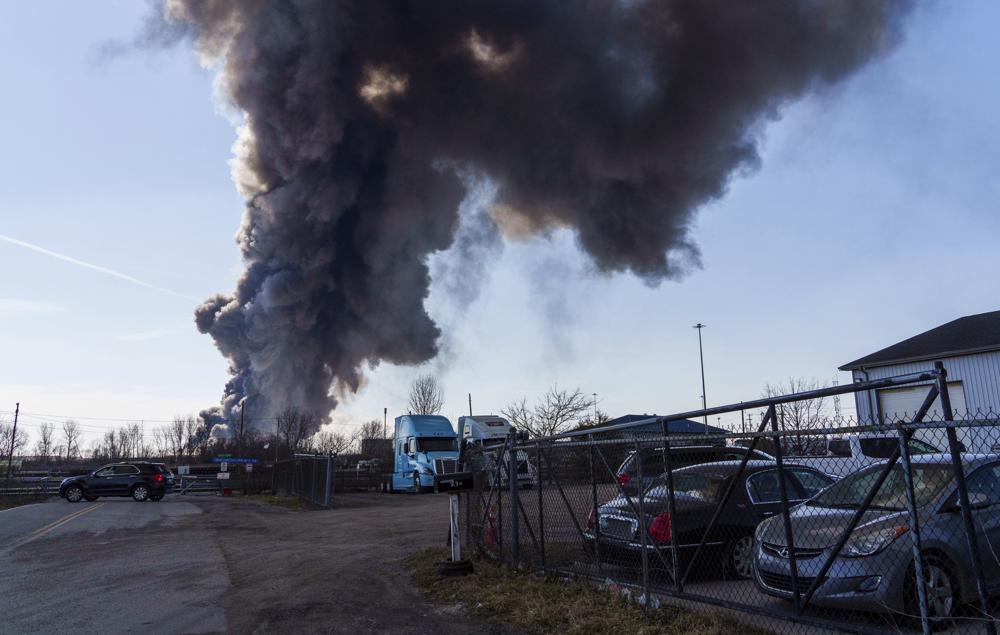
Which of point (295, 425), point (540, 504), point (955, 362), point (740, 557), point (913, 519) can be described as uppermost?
point (295, 425)

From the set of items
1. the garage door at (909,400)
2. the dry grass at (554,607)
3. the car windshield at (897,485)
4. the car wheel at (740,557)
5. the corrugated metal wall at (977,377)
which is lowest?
the dry grass at (554,607)

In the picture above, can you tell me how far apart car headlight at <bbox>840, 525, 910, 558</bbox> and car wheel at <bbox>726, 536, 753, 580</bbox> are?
69.0 inches

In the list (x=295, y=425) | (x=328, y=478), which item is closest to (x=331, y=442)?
(x=295, y=425)

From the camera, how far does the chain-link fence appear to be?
14.3ft

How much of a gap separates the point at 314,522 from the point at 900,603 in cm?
1575

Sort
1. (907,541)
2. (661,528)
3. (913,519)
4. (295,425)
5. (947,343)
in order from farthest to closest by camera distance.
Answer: (295,425), (947,343), (661,528), (907,541), (913,519)

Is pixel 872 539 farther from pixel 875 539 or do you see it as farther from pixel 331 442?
pixel 331 442

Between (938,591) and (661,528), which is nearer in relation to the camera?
(938,591)

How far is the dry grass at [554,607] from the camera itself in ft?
18.4

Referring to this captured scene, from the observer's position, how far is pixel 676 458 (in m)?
6.58

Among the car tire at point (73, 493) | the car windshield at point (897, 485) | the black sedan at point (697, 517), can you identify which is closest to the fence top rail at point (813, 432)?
the car windshield at point (897, 485)

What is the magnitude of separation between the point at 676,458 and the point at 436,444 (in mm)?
24289

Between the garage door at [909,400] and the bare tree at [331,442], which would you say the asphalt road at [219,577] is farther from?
the bare tree at [331,442]

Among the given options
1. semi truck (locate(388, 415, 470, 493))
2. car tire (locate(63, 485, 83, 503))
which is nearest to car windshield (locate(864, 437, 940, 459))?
semi truck (locate(388, 415, 470, 493))
